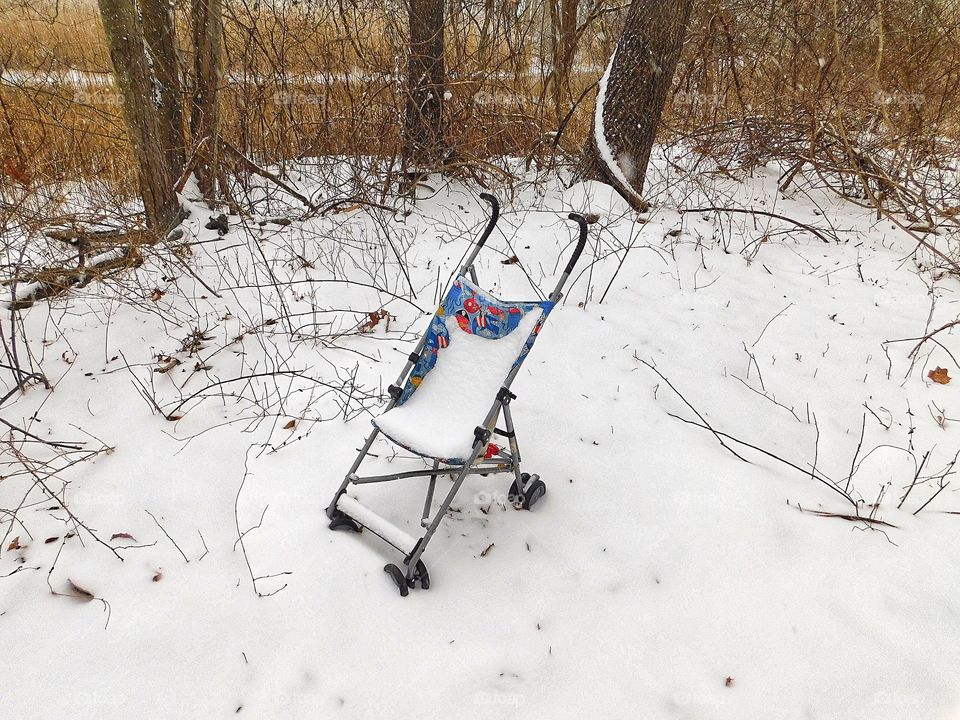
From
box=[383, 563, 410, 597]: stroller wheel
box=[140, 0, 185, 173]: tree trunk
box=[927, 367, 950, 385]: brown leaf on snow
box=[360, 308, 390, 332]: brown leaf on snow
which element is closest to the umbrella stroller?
box=[383, 563, 410, 597]: stroller wheel

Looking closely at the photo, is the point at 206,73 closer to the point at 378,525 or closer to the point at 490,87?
the point at 490,87

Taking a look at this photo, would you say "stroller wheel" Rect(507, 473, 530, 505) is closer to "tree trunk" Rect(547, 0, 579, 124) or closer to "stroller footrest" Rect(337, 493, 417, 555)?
"stroller footrest" Rect(337, 493, 417, 555)

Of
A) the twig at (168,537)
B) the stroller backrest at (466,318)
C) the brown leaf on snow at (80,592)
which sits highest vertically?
the stroller backrest at (466,318)

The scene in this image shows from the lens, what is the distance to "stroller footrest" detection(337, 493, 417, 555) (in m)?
2.27

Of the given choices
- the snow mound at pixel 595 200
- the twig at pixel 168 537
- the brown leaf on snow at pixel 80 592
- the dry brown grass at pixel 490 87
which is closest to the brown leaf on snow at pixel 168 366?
the twig at pixel 168 537

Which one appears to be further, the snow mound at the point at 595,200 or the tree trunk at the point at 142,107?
the snow mound at the point at 595,200

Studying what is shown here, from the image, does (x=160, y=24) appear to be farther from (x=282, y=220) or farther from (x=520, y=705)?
(x=520, y=705)

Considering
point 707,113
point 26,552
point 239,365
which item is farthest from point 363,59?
point 26,552

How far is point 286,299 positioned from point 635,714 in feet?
12.0

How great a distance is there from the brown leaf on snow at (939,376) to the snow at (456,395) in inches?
104

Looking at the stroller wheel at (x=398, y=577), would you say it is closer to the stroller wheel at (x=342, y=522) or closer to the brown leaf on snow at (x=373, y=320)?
the stroller wheel at (x=342, y=522)

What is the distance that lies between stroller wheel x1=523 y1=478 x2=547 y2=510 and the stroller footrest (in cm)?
59

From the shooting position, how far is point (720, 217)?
5.70 meters

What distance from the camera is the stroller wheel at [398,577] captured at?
88.6 inches
